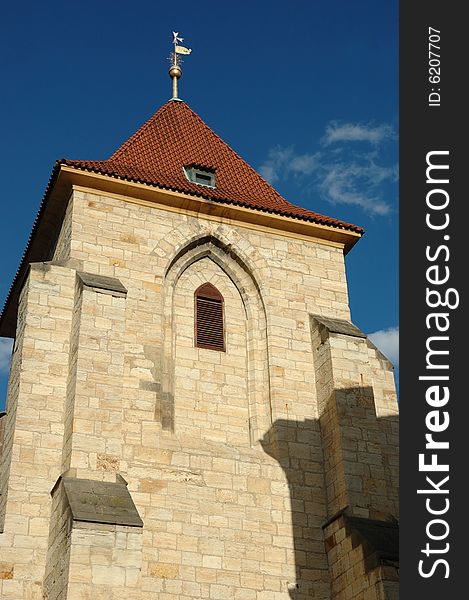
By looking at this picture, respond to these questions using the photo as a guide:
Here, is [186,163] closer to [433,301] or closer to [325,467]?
[325,467]

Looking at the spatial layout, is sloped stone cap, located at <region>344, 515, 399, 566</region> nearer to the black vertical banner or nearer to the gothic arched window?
the gothic arched window

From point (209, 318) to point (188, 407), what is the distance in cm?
181

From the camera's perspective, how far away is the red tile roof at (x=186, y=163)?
16.5 metres

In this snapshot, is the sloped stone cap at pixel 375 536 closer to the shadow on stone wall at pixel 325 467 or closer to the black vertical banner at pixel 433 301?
the shadow on stone wall at pixel 325 467

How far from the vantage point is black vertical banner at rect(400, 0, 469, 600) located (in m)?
8.34

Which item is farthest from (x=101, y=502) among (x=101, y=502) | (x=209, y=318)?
(x=209, y=318)

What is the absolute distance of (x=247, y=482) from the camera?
13977mm

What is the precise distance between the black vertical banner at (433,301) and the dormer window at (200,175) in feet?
27.0

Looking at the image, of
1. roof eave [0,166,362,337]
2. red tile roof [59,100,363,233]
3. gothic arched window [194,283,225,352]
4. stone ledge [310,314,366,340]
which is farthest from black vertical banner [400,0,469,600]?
red tile roof [59,100,363,233]

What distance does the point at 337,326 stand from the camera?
1562cm

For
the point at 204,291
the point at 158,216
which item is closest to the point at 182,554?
the point at 204,291

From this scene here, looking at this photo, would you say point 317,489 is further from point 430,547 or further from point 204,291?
A: point 430,547

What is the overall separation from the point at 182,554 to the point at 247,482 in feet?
5.30

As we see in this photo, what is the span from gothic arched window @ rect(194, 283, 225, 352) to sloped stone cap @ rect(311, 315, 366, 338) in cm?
158
